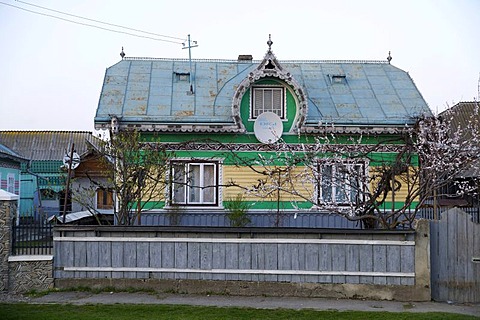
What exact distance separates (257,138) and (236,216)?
2.62 metres

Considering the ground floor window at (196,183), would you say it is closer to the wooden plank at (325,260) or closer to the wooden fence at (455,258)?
the wooden plank at (325,260)

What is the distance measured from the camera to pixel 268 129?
19.2 meters

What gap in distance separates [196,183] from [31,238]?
6842mm

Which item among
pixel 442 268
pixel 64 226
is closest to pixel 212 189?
pixel 64 226

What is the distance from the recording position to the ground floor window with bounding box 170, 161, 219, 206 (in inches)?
752

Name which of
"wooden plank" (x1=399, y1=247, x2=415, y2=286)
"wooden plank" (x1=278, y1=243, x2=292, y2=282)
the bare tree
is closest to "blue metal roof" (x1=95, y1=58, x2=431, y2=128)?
the bare tree

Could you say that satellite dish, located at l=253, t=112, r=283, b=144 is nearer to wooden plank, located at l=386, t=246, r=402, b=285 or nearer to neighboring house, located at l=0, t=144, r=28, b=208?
wooden plank, located at l=386, t=246, r=402, b=285

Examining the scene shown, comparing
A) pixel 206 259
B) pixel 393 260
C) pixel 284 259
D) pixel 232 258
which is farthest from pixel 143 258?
pixel 393 260

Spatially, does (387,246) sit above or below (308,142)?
below

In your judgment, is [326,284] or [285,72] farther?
[285,72]

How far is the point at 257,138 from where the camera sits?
1922 cm

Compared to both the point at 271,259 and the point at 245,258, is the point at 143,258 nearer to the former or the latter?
the point at 245,258

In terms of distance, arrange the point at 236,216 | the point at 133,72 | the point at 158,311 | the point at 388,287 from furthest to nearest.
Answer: the point at 133,72
the point at 236,216
the point at 388,287
the point at 158,311

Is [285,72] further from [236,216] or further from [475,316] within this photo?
[475,316]
